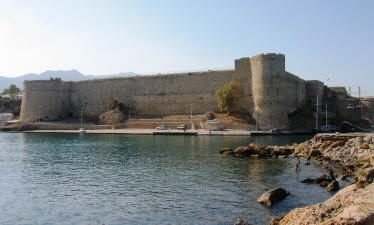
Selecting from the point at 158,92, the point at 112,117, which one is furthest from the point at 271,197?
the point at 112,117

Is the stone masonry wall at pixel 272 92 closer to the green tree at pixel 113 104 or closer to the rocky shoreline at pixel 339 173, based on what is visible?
the rocky shoreline at pixel 339 173

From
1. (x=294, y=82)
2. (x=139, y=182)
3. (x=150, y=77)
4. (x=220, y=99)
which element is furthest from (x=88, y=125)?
(x=139, y=182)

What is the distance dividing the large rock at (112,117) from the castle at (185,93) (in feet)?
11.0

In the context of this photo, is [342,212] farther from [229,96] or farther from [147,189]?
[229,96]

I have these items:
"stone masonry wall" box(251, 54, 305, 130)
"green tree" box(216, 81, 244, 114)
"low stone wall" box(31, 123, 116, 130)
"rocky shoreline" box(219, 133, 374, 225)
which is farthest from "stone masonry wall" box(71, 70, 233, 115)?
"rocky shoreline" box(219, 133, 374, 225)

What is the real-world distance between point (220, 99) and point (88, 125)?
21.1 m

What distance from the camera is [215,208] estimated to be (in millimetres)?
11727

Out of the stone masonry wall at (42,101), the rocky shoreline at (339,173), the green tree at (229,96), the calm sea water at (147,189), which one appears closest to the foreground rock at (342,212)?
the rocky shoreline at (339,173)

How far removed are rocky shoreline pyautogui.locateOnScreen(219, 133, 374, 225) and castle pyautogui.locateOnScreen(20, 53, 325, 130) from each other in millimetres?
18374

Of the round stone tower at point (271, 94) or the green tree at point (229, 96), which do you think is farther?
the green tree at point (229, 96)

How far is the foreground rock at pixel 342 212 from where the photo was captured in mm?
5828

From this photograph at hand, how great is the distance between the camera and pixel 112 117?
57.5m

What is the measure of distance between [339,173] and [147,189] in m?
9.34

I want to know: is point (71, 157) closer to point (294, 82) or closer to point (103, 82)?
point (294, 82)
